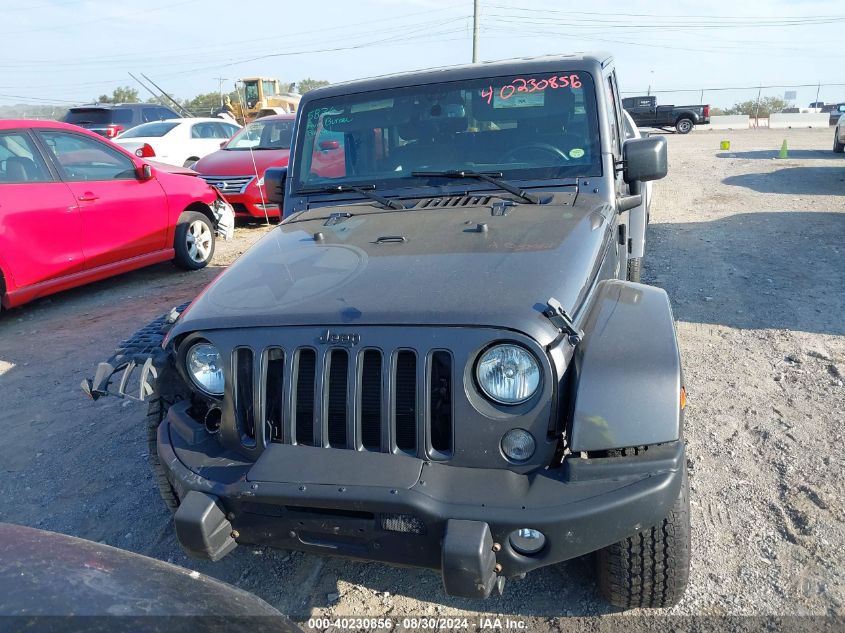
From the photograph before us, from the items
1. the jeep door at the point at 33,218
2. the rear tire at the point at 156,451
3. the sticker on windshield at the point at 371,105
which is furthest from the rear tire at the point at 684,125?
the rear tire at the point at 156,451

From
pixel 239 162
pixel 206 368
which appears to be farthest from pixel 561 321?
pixel 239 162

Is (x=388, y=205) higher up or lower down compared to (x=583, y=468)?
higher up

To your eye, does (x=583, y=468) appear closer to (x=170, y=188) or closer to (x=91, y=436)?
(x=91, y=436)

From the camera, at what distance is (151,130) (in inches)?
517

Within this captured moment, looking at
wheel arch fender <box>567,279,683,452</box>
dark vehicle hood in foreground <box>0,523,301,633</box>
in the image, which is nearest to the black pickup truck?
wheel arch fender <box>567,279,683,452</box>

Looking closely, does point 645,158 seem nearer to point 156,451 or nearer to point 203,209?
point 156,451

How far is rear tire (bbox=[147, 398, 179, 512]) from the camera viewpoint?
2.78m

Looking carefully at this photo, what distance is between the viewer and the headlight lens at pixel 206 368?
2.59m

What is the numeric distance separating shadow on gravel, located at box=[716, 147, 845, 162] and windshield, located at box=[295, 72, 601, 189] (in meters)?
15.4

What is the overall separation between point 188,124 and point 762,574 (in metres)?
12.9

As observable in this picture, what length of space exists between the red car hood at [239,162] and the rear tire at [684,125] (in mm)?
21675

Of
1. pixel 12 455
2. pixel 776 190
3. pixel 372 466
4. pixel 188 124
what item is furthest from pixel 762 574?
pixel 188 124

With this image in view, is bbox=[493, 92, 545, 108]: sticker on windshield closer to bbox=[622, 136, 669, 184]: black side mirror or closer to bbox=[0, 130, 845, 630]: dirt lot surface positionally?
bbox=[622, 136, 669, 184]: black side mirror

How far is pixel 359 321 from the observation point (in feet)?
7.70
